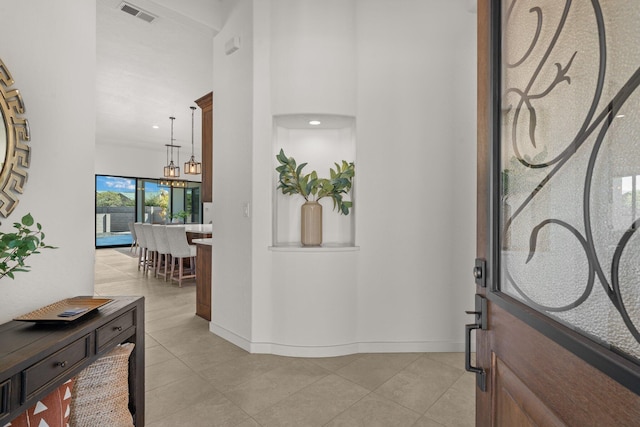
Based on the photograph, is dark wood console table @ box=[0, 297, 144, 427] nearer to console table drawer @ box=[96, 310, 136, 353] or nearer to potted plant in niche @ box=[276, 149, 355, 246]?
console table drawer @ box=[96, 310, 136, 353]

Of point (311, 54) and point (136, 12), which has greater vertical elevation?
point (136, 12)

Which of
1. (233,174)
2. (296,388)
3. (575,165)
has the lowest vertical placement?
(296,388)

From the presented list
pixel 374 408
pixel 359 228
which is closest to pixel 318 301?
pixel 359 228

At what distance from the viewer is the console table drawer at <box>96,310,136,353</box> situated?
59.5 inches

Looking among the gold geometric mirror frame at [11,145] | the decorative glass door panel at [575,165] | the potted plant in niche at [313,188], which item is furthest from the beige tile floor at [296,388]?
the decorative glass door panel at [575,165]

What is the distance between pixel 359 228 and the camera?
2920 mm

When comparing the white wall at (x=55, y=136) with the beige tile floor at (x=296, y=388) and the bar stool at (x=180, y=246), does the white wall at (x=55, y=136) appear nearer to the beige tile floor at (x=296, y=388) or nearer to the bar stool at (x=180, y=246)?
the beige tile floor at (x=296, y=388)

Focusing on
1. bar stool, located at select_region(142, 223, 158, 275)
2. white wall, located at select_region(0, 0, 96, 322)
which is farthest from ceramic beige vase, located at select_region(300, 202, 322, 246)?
bar stool, located at select_region(142, 223, 158, 275)

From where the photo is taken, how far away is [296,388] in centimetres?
226

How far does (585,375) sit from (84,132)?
230 cm

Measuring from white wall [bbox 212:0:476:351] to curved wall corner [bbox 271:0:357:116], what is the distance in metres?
0.14

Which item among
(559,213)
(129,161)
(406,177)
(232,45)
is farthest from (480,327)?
(129,161)

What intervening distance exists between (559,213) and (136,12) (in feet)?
14.0

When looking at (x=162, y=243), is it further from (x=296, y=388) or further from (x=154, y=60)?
(x=296, y=388)
